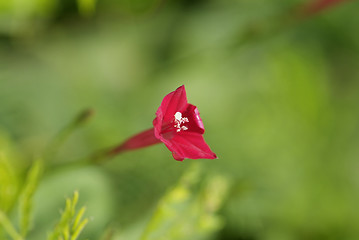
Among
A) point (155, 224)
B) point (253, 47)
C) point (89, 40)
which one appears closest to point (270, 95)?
point (253, 47)

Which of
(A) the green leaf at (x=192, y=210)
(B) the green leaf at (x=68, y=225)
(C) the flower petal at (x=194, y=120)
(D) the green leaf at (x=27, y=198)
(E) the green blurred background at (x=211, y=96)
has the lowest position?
(B) the green leaf at (x=68, y=225)

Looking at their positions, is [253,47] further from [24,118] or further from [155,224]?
[155,224]

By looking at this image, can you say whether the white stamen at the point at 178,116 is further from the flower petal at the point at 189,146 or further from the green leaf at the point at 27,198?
the green leaf at the point at 27,198

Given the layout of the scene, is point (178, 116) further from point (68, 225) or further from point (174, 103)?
point (68, 225)

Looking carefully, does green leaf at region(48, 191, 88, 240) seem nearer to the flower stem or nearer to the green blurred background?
the flower stem

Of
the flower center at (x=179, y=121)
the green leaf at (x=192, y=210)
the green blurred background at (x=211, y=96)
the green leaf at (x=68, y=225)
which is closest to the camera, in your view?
the green leaf at (x=68, y=225)

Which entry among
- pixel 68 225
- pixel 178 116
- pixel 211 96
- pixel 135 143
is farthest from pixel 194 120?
pixel 211 96

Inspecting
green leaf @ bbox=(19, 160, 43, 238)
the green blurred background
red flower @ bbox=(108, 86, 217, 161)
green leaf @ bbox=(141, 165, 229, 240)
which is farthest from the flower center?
the green blurred background

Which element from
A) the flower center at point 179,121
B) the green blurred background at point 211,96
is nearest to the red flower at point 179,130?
the flower center at point 179,121
